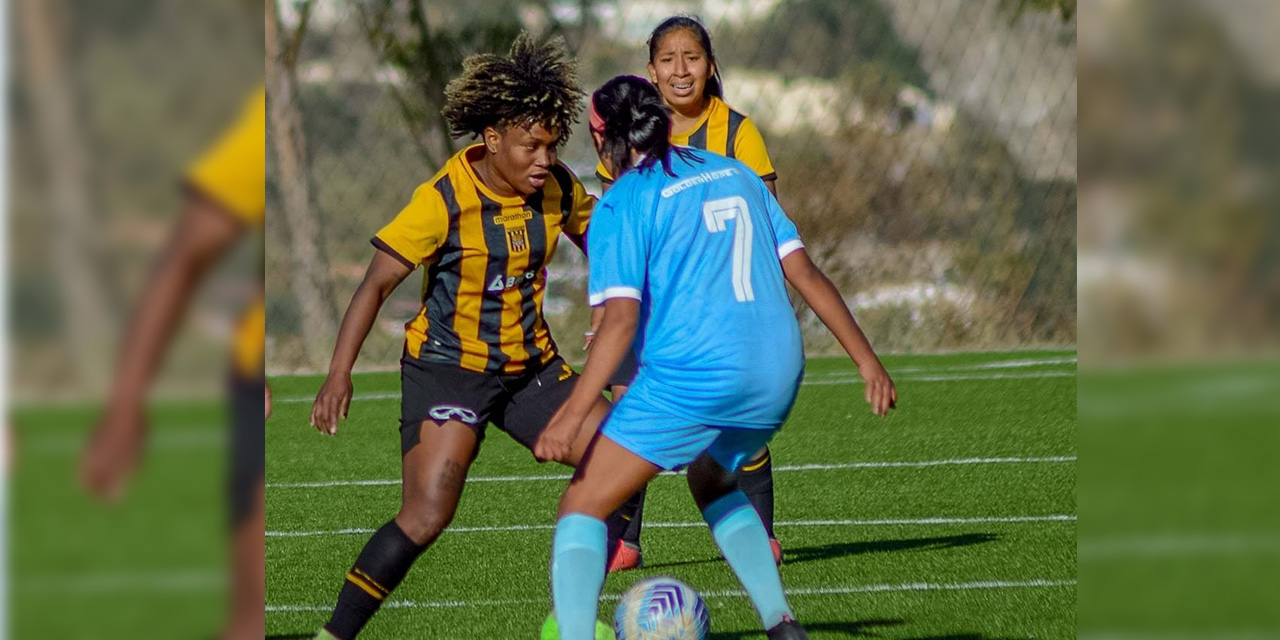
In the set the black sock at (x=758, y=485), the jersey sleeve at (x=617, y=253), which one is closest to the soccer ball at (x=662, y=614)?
the jersey sleeve at (x=617, y=253)

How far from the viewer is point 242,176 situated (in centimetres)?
117

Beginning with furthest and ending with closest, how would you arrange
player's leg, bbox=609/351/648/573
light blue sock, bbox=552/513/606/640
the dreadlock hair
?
player's leg, bbox=609/351/648/573, the dreadlock hair, light blue sock, bbox=552/513/606/640

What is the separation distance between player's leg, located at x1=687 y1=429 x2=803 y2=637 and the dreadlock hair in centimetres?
111

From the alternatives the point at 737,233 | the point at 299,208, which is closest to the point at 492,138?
the point at 737,233

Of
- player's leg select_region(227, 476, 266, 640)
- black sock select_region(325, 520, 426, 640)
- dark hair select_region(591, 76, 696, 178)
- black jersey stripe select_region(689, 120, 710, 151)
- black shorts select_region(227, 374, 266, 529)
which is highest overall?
black shorts select_region(227, 374, 266, 529)

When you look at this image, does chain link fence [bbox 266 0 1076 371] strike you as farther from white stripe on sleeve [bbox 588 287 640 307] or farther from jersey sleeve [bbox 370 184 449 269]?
white stripe on sleeve [bbox 588 287 640 307]

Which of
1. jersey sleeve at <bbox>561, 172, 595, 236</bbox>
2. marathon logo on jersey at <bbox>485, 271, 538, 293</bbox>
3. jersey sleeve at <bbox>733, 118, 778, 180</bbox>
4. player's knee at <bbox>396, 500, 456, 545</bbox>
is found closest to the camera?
player's knee at <bbox>396, 500, 456, 545</bbox>

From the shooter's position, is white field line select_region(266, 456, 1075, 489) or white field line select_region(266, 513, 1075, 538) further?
white field line select_region(266, 456, 1075, 489)

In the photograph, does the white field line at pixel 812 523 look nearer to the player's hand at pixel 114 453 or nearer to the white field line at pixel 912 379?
the white field line at pixel 912 379

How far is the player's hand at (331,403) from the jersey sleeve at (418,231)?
42 centimetres

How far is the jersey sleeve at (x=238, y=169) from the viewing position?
113 cm

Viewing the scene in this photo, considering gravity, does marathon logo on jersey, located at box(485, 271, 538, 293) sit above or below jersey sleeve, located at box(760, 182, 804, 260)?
below

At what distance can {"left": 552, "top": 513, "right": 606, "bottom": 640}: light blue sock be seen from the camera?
3.85m

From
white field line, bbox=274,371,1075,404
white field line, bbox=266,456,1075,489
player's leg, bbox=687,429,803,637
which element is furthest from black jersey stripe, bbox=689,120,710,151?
white field line, bbox=274,371,1075,404
